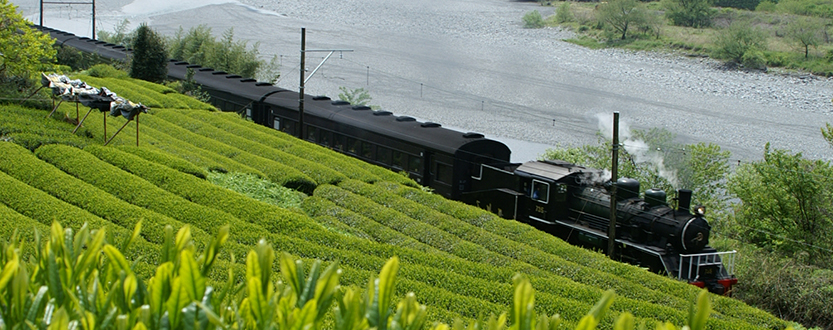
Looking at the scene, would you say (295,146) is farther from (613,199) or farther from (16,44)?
(613,199)

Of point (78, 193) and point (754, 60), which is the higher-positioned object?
point (754, 60)

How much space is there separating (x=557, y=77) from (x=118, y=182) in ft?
131

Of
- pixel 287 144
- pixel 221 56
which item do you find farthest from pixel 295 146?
pixel 221 56

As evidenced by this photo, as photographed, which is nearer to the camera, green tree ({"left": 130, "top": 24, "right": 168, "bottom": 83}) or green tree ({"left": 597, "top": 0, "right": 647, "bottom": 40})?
green tree ({"left": 130, "top": 24, "right": 168, "bottom": 83})

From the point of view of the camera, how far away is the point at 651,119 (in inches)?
1772

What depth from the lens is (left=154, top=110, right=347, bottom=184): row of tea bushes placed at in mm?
21920

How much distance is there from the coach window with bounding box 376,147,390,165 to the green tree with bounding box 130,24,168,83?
14.1 m

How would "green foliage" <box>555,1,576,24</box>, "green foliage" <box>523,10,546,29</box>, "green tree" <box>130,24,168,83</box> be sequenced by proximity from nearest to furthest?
"green tree" <box>130,24,168,83</box> < "green foliage" <box>555,1,576,24</box> < "green foliage" <box>523,10,546,29</box>

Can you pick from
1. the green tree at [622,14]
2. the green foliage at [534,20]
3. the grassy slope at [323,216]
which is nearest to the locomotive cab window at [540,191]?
the grassy slope at [323,216]

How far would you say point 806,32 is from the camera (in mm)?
45156

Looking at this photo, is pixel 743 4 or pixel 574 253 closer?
pixel 574 253

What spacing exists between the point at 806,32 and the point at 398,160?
32.9 meters

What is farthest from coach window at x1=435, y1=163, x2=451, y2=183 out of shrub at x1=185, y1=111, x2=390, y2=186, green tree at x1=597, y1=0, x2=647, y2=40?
green tree at x1=597, y1=0, x2=647, y2=40

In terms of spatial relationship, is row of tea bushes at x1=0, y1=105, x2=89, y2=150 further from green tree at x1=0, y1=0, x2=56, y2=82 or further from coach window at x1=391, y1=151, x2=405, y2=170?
coach window at x1=391, y1=151, x2=405, y2=170
